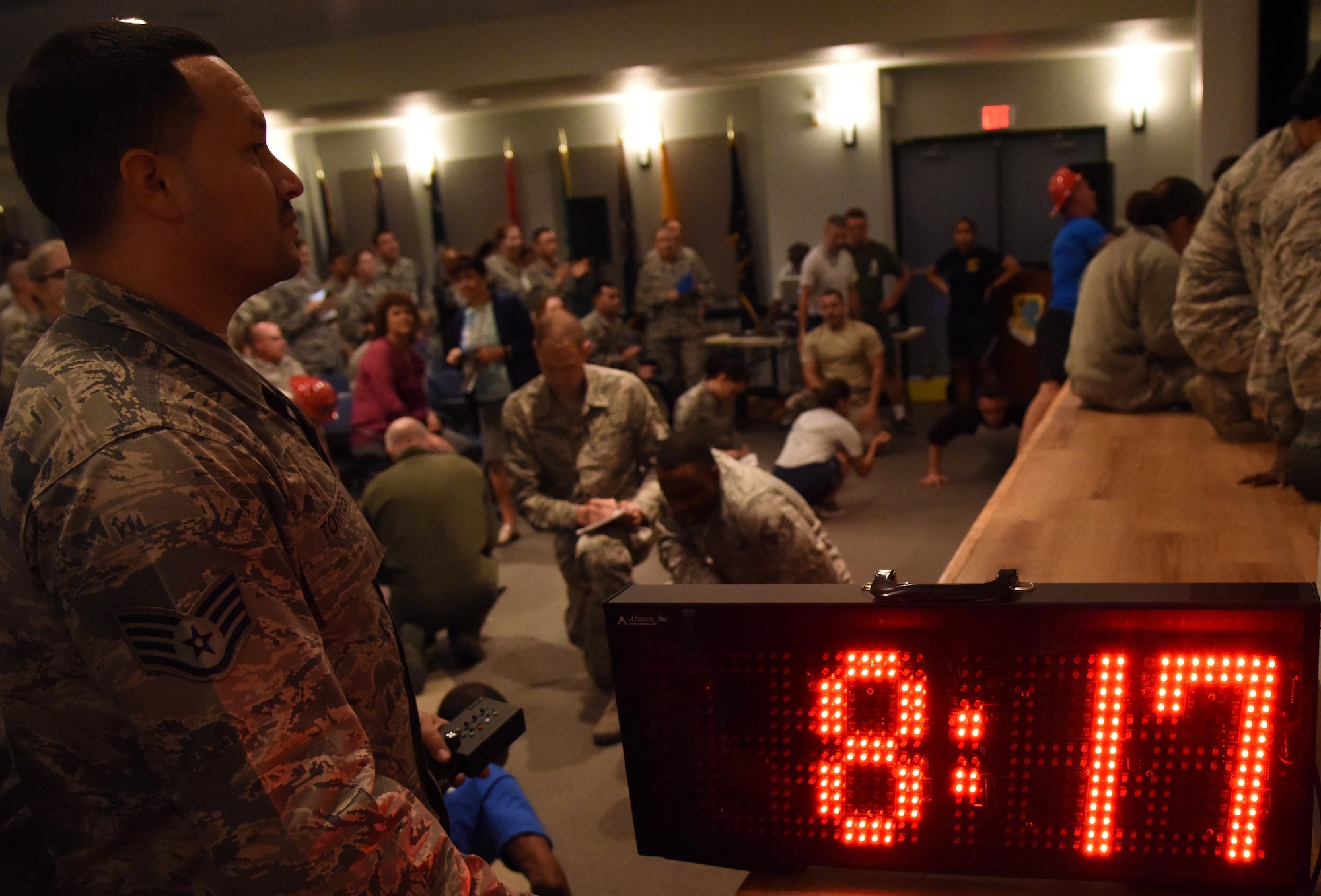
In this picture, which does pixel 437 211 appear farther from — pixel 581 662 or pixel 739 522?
pixel 739 522

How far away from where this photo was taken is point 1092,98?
32.3 feet

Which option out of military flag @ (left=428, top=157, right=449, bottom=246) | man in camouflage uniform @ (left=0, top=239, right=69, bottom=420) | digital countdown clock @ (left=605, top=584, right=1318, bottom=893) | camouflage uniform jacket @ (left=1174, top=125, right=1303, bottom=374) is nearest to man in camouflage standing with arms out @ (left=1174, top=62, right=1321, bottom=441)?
camouflage uniform jacket @ (left=1174, top=125, right=1303, bottom=374)

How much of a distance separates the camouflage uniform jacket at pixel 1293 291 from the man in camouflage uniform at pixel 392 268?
816 cm

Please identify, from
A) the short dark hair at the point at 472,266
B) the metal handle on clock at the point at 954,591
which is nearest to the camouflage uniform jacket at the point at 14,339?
the short dark hair at the point at 472,266

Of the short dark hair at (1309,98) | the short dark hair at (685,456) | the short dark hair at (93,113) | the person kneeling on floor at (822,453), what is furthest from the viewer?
the person kneeling on floor at (822,453)

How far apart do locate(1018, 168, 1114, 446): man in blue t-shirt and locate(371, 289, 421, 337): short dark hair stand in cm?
326

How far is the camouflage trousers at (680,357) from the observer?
8.58m

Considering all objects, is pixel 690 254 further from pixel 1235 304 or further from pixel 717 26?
pixel 1235 304

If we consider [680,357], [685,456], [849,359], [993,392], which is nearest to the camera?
[685,456]

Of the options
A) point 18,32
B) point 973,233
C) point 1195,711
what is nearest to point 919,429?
point 973,233

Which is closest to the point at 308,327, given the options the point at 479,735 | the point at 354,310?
the point at 354,310

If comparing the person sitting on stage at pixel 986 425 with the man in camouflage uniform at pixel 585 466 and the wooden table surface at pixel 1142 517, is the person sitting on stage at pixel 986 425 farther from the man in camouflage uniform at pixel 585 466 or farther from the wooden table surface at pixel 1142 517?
the man in camouflage uniform at pixel 585 466

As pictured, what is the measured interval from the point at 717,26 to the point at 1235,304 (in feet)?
19.2

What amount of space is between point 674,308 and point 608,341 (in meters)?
0.90
